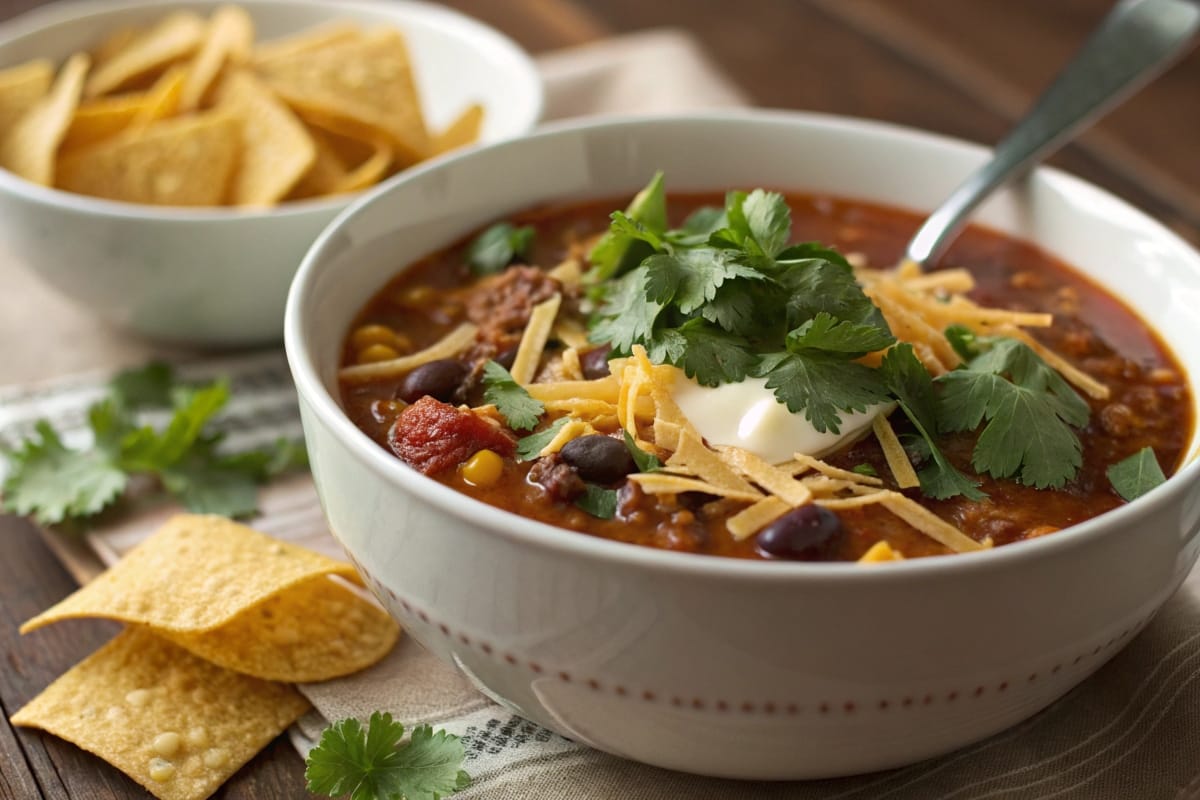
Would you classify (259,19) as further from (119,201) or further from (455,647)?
(455,647)

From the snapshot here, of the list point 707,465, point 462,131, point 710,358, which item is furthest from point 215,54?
point 707,465

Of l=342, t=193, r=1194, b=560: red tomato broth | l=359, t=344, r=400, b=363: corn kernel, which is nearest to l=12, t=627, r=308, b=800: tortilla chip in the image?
l=342, t=193, r=1194, b=560: red tomato broth

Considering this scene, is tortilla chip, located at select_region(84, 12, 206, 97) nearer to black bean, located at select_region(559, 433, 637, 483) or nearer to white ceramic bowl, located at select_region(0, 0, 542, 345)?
white ceramic bowl, located at select_region(0, 0, 542, 345)

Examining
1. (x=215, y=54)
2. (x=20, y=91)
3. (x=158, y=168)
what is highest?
(x=215, y=54)

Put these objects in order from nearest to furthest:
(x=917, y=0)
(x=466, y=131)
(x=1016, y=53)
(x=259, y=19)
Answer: (x=466, y=131) < (x=259, y=19) < (x=1016, y=53) < (x=917, y=0)

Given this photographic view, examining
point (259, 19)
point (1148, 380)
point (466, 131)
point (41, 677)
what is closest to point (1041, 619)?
point (1148, 380)

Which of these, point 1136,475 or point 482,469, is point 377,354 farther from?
point 1136,475
